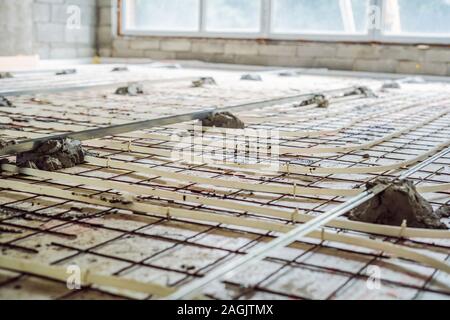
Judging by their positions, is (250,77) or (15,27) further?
(15,27)

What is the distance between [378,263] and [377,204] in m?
0.41

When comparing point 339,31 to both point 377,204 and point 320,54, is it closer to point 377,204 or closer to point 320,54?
point 320,54

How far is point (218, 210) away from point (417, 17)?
719 cm

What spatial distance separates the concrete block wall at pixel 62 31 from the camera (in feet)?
31.3

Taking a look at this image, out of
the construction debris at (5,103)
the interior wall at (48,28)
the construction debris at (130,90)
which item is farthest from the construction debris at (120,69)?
the construction debris at (5,103)

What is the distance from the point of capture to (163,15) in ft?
34.1

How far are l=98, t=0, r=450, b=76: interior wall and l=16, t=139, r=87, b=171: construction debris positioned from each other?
22.0 ft

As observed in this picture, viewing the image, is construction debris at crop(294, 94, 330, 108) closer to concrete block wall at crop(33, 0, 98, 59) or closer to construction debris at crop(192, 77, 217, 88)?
construction debris at crop(192, 77, 217, 88)

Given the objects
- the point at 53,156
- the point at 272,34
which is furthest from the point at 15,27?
the point at 53,156

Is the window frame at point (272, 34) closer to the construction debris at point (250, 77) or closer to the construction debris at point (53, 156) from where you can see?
the construction debris at point (250, 77)

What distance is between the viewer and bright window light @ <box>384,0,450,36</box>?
8352 millimetres

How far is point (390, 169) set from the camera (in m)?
2.89

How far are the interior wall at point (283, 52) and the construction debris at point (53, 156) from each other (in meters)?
6.70

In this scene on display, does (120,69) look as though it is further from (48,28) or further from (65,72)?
(48,28)
